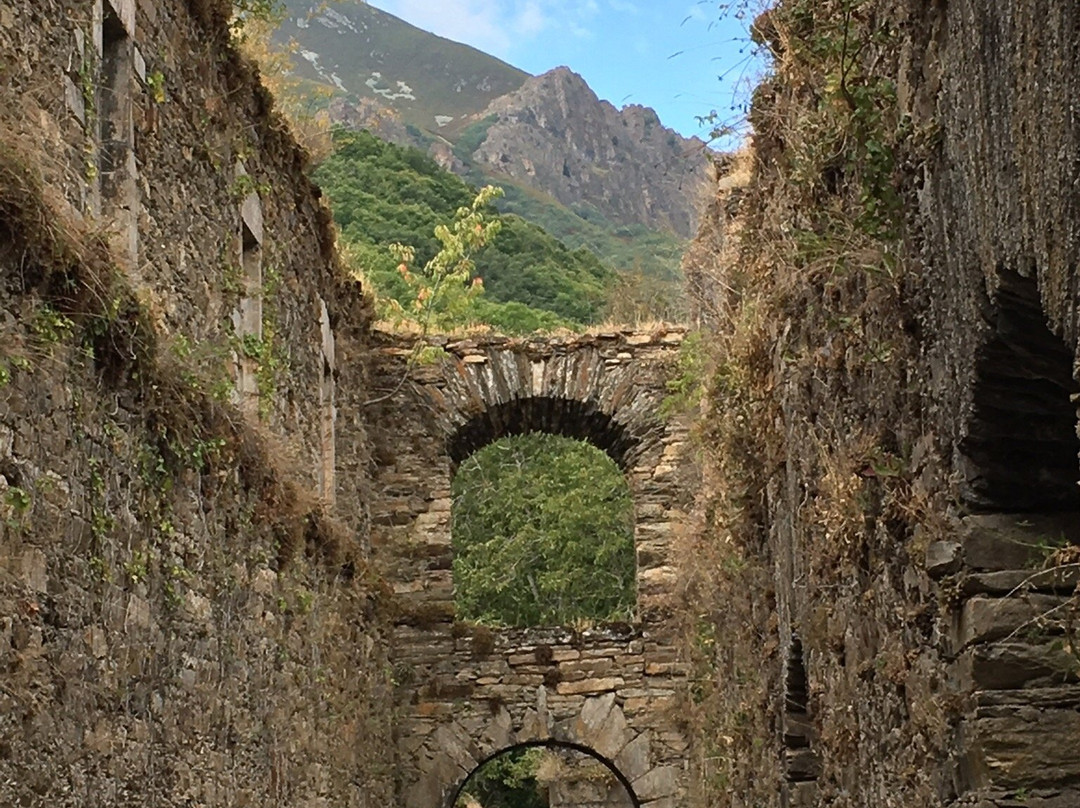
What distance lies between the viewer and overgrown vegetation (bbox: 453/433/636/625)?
25.3 metres

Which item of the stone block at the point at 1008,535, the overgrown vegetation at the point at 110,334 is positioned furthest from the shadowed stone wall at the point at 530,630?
the stone block at the point at 1008,535

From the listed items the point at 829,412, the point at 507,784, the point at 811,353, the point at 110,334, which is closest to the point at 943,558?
the point at 829,412

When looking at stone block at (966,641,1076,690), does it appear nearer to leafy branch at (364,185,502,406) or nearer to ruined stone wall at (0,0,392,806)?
ruined stone wall at (0,0,392,806)

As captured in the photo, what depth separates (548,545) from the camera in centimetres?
2556

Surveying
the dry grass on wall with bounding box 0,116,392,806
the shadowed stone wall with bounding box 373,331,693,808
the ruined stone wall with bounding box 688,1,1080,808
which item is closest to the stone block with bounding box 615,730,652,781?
the shadowed stone wall with bounding box 373,331,693,808

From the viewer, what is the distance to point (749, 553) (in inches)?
379

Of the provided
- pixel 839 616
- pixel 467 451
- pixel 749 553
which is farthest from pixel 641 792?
pixel 839 616

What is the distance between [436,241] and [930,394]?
24518 mm

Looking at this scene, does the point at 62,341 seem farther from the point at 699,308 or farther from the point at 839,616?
the point at 699,308

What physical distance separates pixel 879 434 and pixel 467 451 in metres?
9.87

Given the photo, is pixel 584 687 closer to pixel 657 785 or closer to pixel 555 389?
pixel 657 785

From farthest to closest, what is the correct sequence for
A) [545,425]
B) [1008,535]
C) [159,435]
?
[545,425] < [159,435] < [1008,535]

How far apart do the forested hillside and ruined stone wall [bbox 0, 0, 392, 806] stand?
15.3 metres

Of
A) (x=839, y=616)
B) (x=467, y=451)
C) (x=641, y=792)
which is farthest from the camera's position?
(x=467, y=451)
